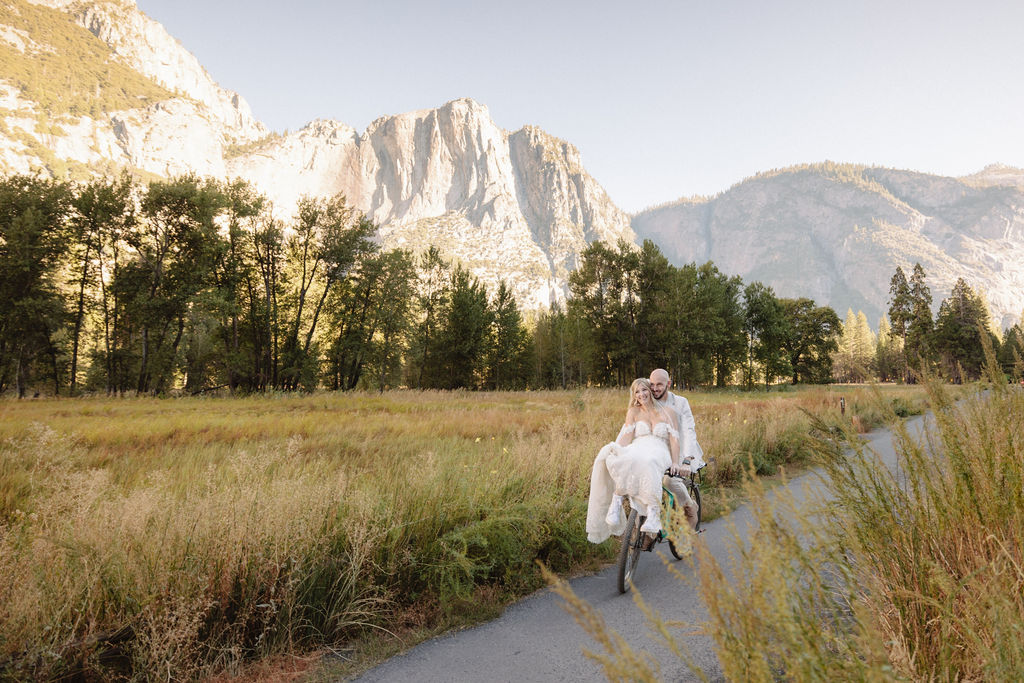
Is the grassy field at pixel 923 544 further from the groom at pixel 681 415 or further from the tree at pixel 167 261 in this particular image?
the tree at pixel 167 261

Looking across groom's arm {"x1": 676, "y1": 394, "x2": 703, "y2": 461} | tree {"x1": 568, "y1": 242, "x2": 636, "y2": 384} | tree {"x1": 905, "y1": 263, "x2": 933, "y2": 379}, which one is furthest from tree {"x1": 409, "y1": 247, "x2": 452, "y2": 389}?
tree {"x1": 905, "y1": 263, "x2": 933, "y2": 379}

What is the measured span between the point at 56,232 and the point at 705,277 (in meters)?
57.6

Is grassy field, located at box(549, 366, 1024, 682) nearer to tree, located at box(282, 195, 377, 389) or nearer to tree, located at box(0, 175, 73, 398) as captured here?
tree, located at box(0, 175, 73, 398)

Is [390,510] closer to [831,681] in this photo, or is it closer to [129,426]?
[831,681]

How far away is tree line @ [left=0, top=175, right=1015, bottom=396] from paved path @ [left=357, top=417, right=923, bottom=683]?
3094 cm

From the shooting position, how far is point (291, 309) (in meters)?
38.7

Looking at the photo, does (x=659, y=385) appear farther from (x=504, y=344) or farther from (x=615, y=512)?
(x=504, y=344)

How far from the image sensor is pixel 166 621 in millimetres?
2945

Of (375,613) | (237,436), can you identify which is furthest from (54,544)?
(237,436)

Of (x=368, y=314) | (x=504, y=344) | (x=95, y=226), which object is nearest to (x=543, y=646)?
(x=95, y=226)

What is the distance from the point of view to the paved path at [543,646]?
125 inches

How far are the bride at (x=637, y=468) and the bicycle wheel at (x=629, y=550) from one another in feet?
0.36

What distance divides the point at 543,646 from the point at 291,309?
40.3 meters

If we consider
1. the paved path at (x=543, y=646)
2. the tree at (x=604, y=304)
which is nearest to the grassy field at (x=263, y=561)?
the paved path at (x=543, y=646)
